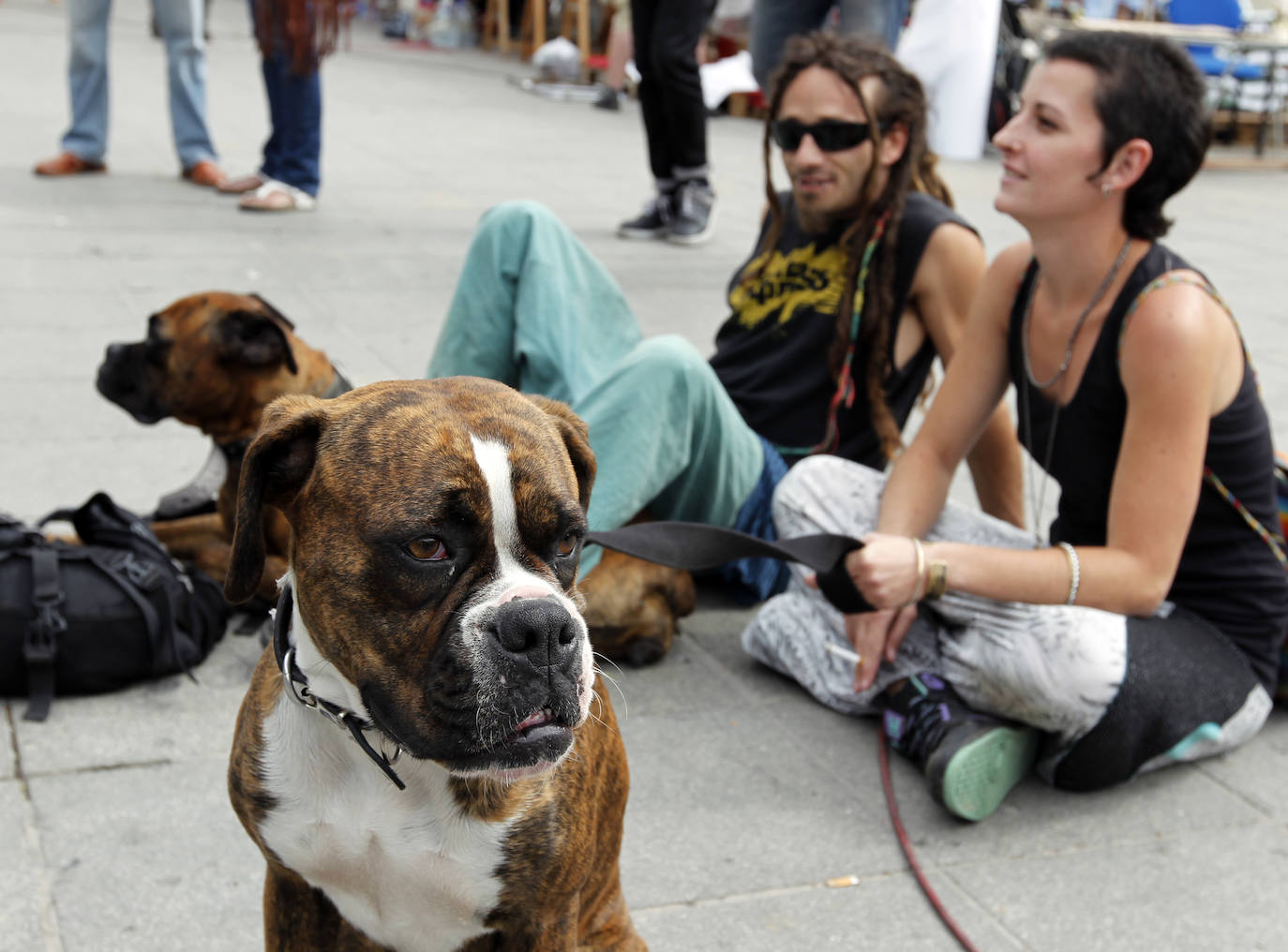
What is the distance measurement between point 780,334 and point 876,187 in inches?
21.2

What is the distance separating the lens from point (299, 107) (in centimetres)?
827

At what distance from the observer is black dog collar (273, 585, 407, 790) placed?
2.02 m

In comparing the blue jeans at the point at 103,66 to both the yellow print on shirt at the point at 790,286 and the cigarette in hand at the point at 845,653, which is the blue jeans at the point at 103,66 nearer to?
the yellow print on shirt at the point at 790,286

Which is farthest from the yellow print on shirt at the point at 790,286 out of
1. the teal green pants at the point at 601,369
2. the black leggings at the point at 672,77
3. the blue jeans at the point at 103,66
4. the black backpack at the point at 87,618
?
the blue jeans at the point at 103,66

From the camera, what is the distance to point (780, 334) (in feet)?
13.9

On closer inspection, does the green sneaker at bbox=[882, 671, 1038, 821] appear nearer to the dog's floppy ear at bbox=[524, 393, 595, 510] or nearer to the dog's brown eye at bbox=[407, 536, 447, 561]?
the dog's floppy ear at bbox=[524, 393, 595, 510]

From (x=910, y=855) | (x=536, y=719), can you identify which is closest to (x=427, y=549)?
(x=536, y=719)

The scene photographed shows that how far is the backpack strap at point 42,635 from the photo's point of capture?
3229 millimetres

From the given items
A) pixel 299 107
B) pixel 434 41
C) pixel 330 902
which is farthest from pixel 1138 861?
pixel 434 41

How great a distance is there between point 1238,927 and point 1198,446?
1052mm

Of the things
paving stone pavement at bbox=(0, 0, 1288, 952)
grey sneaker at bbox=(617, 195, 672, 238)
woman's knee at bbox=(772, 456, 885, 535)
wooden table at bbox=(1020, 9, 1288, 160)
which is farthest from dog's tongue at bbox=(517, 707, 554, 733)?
wooden table at bbox=(1020, 9, 1288, 160)

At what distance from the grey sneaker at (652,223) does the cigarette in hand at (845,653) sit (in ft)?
18.4

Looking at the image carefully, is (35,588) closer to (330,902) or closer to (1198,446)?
(330,902)

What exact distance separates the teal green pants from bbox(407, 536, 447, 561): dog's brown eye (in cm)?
165
